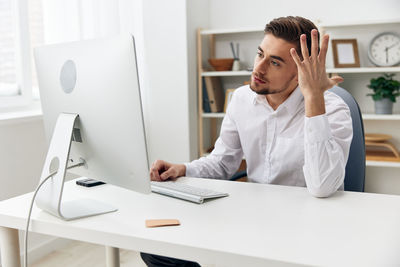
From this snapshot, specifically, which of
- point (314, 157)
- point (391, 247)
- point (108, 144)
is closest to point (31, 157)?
point (108, 144)

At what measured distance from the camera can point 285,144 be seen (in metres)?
1.55

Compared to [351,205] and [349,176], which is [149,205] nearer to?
[351,205]

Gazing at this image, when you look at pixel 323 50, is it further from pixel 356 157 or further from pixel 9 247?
pixel 9 247

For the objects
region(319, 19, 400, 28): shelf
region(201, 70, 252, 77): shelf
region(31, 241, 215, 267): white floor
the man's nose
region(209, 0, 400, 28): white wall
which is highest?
region(209, 0, 400, 28): white wall

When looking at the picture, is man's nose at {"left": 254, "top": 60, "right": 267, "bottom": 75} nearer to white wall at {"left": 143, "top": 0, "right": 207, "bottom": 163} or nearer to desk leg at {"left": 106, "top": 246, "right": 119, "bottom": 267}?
desk leg at {"left": 106, "top": 246, "right": 119, "bottom": 267}

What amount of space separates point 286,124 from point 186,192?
20.8 inches

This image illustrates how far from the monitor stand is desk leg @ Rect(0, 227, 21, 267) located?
11 centimetres

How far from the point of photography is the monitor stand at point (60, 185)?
1090 mm

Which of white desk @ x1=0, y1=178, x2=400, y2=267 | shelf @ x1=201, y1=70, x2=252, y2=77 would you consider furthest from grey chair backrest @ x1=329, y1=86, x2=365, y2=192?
shelf @ x1=201, y1=70, x2=252, y2=77

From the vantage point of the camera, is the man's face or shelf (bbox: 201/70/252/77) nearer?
the man's face

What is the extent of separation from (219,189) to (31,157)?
1518 millimetres

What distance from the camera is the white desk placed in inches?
33.3

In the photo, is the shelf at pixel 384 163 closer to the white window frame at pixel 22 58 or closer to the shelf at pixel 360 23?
the shelf at pixel 360 23

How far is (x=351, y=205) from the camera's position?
3.81ft
